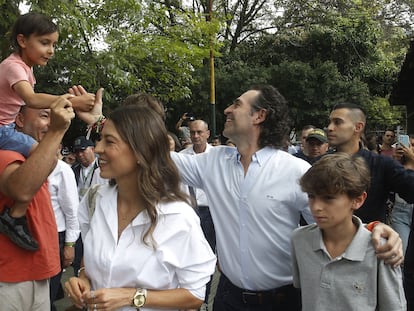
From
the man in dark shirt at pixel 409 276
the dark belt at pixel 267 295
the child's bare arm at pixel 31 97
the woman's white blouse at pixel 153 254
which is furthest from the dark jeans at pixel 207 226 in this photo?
the woman's white blouse at pixel 153 254

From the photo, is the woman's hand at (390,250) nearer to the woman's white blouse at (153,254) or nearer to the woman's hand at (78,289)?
the woman's white blouse at (153,254)

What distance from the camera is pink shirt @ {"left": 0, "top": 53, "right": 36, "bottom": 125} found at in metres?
2.67

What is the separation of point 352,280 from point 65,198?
3.01m

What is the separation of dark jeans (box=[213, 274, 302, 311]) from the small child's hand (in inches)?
55.6

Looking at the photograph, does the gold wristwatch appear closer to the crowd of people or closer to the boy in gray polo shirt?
the crowd of people

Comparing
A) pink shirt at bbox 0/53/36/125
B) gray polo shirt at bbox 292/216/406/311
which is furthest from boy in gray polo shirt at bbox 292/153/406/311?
pink shirt at bbox 0/53/36/125

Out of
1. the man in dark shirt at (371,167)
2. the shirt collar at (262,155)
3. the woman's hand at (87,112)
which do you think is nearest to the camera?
the woman's hand at (87,112)

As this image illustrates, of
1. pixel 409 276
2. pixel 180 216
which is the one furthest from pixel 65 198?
pixel 409 276

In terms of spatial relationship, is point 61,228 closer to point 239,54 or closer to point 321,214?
point 321,214

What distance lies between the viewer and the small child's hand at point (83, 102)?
2404mm

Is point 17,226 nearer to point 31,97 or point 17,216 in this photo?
point 17,216

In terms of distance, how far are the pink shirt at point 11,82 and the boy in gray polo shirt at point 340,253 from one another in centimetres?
169

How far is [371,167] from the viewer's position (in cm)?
367

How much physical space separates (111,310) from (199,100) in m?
17.2
